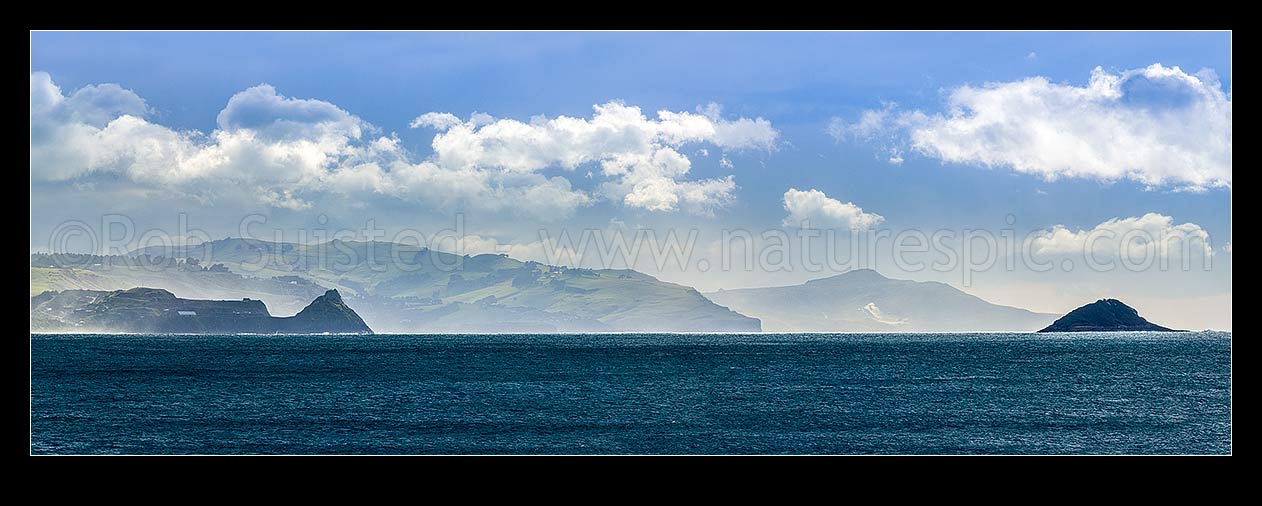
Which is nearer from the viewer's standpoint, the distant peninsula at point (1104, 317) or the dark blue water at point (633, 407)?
the dark blue water at point (633, 407)

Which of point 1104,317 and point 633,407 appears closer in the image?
point 633,407

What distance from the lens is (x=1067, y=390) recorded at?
6122 centimetres

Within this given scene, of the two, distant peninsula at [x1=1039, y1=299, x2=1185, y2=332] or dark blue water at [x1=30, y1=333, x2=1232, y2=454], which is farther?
distant peninsula at [x1=1039, y1=299, x2=1185, y2=332]

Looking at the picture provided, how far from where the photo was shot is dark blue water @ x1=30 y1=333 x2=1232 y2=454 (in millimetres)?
35500

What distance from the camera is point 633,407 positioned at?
A: 47.4 meters

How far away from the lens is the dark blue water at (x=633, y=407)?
35.5m
